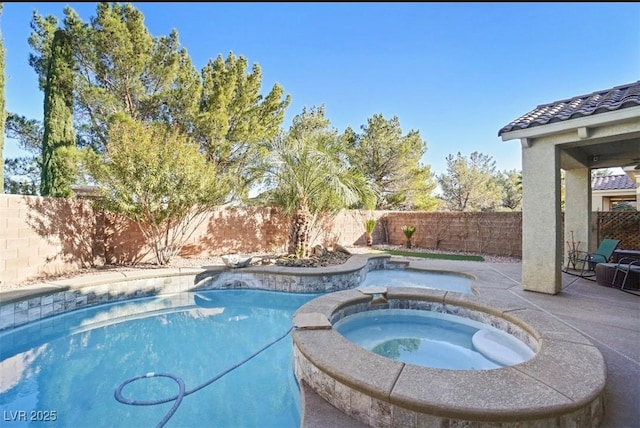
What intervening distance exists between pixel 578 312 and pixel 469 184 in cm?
2515

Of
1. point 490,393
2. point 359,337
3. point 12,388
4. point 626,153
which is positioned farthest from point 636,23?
point 12,388

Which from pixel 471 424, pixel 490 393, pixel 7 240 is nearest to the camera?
pixel 471 424

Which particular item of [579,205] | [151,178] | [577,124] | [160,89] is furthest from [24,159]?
[579,205]

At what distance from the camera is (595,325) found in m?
4.98

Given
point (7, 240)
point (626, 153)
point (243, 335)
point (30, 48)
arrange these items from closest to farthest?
1. point (243, 335)
2. point (7, 240)
3. point (626, 153)
4. point (30, 48)

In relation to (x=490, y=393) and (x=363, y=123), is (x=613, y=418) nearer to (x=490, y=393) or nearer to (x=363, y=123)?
(x=490, y=393)

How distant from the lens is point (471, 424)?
101 inches

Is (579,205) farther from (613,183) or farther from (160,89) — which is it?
(160,89)

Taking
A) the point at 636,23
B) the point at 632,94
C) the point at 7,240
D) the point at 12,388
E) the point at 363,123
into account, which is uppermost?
the point at 363,123

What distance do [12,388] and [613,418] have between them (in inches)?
283

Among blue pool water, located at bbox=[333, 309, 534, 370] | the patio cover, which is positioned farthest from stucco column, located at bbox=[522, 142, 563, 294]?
blue pool water, located at bbox=[333, 309, 534, 370]

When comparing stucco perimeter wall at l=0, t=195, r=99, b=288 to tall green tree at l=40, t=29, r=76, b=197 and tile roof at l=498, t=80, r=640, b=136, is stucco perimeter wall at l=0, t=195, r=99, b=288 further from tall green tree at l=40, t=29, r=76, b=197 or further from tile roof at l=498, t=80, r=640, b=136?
tile roof at l=498, t=80, r=640, b=136

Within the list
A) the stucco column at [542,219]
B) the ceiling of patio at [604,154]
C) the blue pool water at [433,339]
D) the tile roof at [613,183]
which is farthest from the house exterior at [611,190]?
the blue pool water at [433,339]

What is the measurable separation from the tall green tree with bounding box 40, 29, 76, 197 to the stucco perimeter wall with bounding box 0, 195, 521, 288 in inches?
159
